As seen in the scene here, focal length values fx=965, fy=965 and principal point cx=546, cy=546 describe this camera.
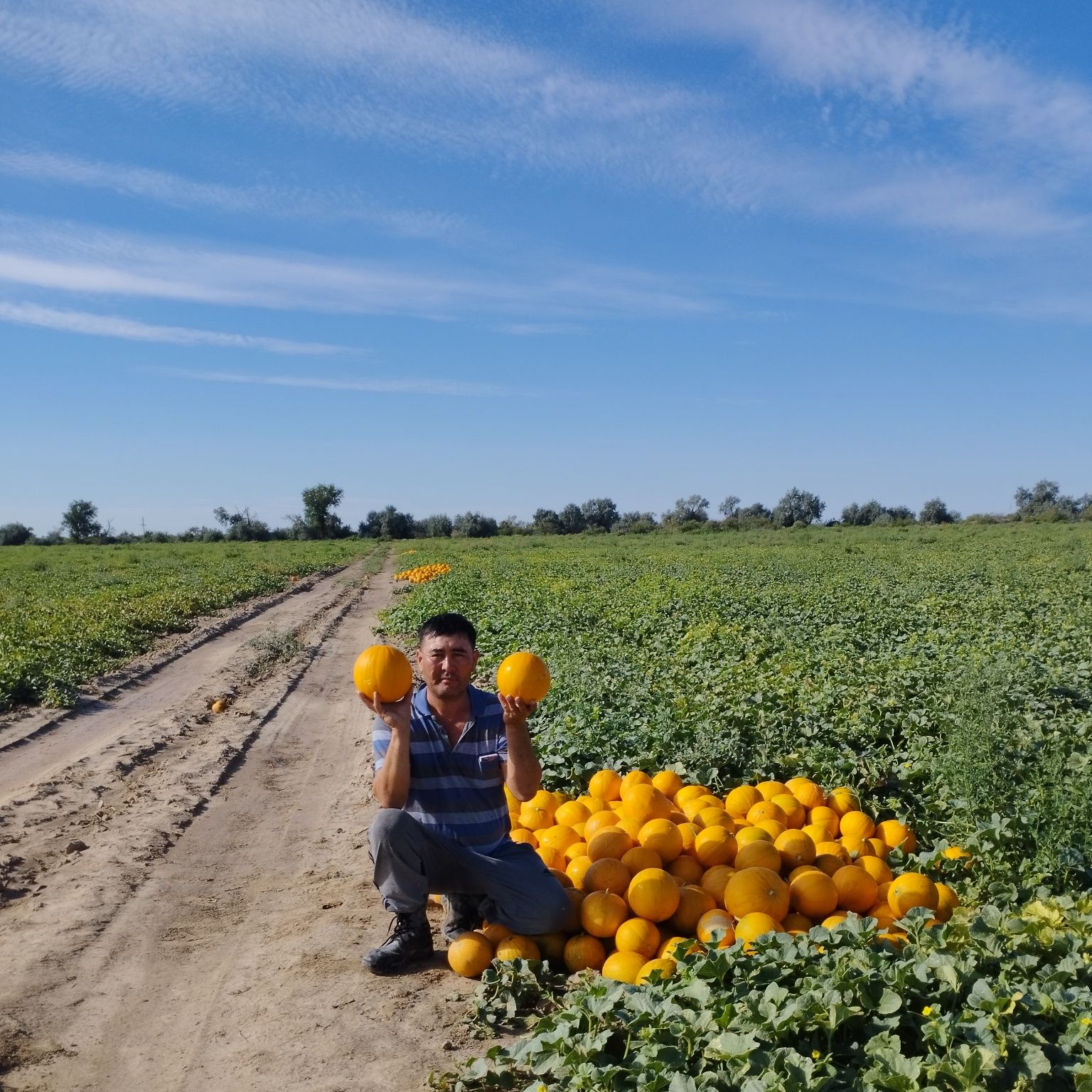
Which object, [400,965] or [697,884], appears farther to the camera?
[697,884]

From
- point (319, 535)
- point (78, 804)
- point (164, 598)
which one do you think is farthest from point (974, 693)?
point (319, 535)

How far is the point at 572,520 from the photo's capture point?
95.1 meters

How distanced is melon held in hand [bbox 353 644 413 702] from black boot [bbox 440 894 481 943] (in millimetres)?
1188

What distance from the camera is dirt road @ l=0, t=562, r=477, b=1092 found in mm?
3863

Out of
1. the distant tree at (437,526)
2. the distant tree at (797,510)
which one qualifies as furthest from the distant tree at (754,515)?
the distant tree at (437,526)

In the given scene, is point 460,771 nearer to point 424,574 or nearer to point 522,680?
point 522,680

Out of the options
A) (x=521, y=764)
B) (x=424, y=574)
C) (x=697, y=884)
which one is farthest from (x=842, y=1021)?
(x=424, y=574)

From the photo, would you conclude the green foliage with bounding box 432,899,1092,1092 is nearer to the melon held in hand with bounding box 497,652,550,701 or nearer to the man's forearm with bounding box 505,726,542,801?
the man's forearm with bounding box 505,726,542,801

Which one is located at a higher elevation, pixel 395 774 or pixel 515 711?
pixel 515 711

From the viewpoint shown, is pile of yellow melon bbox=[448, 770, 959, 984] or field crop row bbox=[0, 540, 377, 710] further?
field crop row bbox=[0, 540, 377, 710]

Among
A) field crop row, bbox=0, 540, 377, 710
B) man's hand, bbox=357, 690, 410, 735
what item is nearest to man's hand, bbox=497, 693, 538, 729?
man's hand, bbox=357, 690, 410, 735

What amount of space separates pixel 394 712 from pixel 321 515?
92059 millimetres

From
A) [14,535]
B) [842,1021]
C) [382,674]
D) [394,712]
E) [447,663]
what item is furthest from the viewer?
[14,535]

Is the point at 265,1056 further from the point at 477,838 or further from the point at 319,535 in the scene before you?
the point at 319,535
